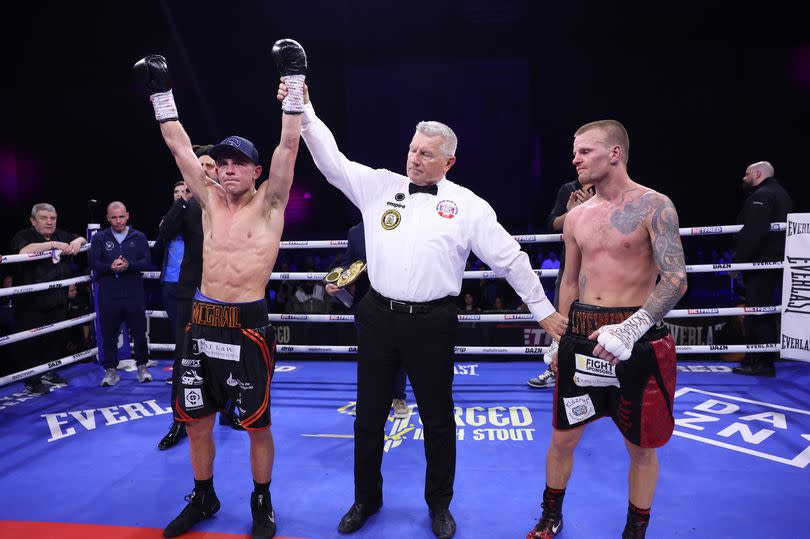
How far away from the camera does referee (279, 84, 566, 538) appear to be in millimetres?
2281

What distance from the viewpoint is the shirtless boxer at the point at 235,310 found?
224 cm

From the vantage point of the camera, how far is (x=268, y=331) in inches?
91.3

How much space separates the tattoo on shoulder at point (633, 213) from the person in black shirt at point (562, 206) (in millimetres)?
1135

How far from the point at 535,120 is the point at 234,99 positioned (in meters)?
5.88

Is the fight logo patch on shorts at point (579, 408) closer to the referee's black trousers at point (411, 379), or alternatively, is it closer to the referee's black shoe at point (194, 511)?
the referee's black trousers at point (411, 379)

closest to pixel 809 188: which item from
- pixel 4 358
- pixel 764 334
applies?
pixel 764 334

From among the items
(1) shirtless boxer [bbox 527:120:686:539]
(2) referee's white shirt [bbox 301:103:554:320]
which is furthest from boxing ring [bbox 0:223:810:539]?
(2) referee's white shirt [bbox 301:103:554:320]

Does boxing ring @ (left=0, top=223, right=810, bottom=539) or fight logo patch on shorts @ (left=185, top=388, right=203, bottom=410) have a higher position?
fight logo patch on shorts @ (left=185, top=388, right=203, bottom=410)

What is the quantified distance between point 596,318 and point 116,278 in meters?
3.94

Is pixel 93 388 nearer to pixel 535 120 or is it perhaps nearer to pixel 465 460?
pixel 465 460

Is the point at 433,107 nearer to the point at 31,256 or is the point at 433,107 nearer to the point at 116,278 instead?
the point at 116,278

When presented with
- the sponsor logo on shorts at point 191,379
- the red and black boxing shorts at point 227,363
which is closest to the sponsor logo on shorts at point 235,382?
the red and black boxing shorts at point 227,363

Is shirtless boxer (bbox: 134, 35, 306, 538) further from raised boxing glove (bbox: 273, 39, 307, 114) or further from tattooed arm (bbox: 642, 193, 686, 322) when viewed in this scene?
tattooed arm (bbox: 642, 193, 686, 322)

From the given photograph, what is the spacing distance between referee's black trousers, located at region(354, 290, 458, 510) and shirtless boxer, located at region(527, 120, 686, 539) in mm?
471
